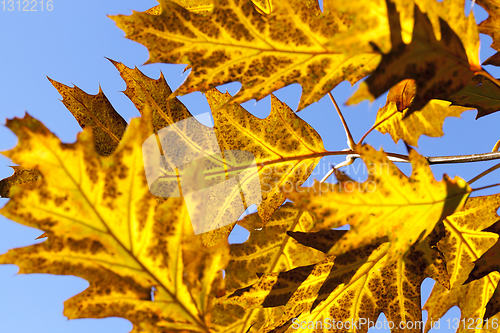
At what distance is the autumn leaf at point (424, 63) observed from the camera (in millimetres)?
650

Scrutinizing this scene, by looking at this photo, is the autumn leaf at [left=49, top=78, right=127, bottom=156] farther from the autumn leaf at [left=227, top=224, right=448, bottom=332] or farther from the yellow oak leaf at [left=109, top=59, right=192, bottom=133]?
the autumn leaf at [left=227, top=224, right=448, bottom=332]

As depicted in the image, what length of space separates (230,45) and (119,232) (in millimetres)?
396

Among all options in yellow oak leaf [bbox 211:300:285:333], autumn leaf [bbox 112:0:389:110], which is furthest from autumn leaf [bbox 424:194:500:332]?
autumn leaf [bbox 112:0:389:110]

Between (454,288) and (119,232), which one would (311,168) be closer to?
(454,288)

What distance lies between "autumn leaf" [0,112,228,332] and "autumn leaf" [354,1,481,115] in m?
0.40

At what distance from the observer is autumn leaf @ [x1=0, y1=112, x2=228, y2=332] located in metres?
0.54

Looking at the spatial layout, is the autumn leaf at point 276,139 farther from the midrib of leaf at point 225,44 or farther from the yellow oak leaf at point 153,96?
the midrib of leaf at point 225,44

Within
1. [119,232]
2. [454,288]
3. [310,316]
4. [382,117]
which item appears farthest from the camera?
[382,117]

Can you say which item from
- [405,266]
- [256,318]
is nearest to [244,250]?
[256,318]

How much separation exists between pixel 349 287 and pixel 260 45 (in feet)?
1.95

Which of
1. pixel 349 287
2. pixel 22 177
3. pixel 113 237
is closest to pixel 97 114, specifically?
pixel 22 177

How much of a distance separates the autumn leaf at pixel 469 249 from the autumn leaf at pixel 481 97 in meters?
0.25

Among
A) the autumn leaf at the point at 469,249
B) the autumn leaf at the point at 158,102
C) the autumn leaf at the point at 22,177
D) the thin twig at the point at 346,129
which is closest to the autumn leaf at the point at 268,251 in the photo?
the autumn leaf at the point at 158,102

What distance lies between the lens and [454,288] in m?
1.05
